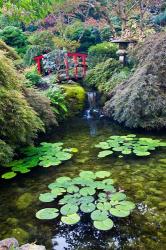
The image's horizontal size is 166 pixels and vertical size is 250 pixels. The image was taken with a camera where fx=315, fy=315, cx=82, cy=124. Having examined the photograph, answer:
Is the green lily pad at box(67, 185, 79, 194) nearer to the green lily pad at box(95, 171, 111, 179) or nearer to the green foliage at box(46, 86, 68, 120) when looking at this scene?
the green lily pad at box(95, 171, 111, 179)

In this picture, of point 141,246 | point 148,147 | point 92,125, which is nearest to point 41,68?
point 92,125

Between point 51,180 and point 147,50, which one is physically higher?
point 147,50

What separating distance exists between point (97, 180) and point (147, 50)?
5.20 metres

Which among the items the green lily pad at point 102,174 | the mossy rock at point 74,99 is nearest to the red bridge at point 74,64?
the mossy rock at point 74,99

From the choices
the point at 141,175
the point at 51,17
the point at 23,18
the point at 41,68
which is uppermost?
the point at 51,17

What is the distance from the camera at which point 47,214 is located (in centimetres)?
448

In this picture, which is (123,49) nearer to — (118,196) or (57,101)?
(57,101)

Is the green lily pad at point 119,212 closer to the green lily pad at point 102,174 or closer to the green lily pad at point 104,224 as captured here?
the green lily pad at point 104,224

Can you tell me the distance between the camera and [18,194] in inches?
207

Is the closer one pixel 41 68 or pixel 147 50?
pixel 147 50

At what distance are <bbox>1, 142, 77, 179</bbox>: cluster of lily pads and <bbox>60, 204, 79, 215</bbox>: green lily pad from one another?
1596 millimetres

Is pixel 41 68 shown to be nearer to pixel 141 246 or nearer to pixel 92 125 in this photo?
pixel 92 125


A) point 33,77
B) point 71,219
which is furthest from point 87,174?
point 33,77

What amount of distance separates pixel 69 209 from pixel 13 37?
1237 cm
